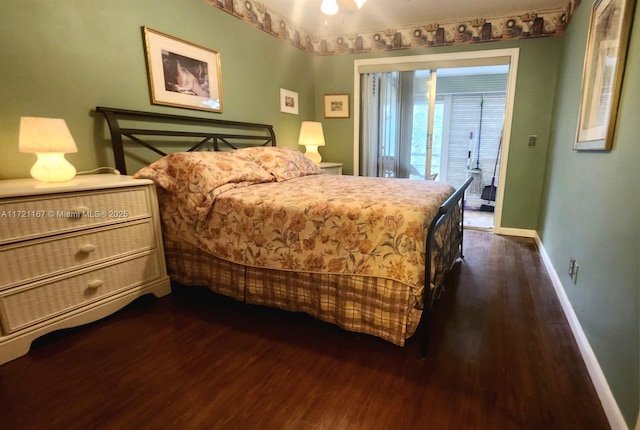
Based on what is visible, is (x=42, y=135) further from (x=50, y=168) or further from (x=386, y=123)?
(x=386, y=123)

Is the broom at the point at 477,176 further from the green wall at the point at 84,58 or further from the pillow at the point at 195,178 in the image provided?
the pillow at the point at 195,178

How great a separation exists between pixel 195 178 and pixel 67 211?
67 cm

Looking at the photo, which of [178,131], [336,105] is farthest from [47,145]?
[336,105]

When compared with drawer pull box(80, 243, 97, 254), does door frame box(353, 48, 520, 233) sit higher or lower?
higher

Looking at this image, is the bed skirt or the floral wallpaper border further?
the floral wallpaper border

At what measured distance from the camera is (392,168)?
4.42 meters

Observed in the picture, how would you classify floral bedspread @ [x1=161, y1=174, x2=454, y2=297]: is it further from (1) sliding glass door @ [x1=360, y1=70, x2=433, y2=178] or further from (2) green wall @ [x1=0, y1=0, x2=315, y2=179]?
(1) sliding glass door @ [x1=360, y1=70, x2=433, y2=178]

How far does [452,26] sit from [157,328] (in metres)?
4.16

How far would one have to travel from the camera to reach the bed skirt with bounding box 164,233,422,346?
4.99 ft

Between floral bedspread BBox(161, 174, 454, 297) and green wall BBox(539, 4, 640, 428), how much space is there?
0.73 metres

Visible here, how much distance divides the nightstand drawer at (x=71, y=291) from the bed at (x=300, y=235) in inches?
9.4

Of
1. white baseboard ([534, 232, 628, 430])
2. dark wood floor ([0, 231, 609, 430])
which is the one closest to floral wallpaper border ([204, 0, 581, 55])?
white baseboard ([534, 232, 628, 430])

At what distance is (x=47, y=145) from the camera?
158cm

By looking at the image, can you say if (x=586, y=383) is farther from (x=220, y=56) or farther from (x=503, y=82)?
(x=503, y=82)
